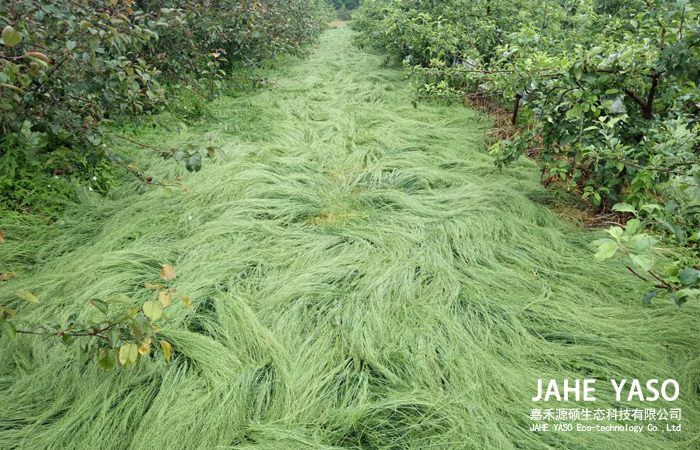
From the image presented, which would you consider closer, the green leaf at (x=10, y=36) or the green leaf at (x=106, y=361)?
the green leaf at (x=10, y=36)

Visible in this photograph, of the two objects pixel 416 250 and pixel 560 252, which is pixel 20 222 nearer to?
pixel 416 250

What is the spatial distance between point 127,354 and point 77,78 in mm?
1525

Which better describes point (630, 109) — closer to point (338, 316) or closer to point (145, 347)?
point (338, 316)

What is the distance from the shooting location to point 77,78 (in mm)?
1931

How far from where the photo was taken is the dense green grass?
4.63ft

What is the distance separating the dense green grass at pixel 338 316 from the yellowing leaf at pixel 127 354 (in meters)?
0.40

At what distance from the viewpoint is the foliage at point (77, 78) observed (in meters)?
1.62

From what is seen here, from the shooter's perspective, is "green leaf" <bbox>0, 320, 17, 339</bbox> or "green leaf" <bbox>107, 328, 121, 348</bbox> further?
"green leaf" <bbox>107, 328, 121, 348</bbox>

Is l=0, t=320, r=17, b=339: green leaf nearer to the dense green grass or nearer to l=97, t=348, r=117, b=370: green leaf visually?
l=97, t=348, r=117, b=370: green leaf

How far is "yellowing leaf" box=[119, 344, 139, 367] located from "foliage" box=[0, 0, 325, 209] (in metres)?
0.82

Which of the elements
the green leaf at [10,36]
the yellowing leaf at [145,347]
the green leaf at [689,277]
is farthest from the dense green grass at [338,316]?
the green leaf at [10,36]

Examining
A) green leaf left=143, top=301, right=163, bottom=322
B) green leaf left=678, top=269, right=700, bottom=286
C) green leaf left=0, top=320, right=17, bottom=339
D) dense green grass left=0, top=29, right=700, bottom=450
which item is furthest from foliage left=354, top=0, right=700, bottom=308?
green leaf left=0, top=320, right=17, bottom=339

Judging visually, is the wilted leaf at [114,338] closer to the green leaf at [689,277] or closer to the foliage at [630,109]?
the green leaf at [689,277]

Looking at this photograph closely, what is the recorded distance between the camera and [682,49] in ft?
5.91
